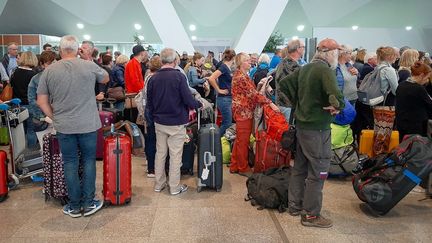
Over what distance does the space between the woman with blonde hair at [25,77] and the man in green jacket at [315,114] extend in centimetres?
321

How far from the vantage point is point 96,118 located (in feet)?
10.4

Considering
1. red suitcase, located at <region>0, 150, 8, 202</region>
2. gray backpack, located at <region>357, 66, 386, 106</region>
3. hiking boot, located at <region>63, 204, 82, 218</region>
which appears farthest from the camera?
gray backpack, located at <region>357, 66, 386, 106</region>

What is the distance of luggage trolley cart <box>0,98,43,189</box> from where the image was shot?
3.90 meters

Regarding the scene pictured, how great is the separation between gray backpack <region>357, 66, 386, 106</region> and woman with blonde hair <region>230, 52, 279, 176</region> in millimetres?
1393

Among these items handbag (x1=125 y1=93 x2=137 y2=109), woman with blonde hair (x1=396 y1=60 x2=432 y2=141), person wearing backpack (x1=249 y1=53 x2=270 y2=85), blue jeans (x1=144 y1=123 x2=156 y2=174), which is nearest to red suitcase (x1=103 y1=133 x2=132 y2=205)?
blue jeans (x1=144 y1=123 x2=156 y2=174)

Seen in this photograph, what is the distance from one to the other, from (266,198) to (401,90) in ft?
6.23

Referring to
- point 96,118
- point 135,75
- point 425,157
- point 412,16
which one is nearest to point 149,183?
point 96,118

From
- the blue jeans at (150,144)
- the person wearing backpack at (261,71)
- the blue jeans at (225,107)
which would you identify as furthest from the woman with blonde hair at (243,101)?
the person wearing backpack at (261,71)

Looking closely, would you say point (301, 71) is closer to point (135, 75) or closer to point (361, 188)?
point (361, 188)

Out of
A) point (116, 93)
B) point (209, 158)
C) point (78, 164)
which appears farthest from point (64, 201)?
point (116, 93)

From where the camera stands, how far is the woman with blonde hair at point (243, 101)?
4215 mm

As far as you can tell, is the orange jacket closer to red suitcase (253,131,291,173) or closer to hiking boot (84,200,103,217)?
red suitcase (253,131,291,173)

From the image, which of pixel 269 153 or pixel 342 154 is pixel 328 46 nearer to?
pixel 269 153

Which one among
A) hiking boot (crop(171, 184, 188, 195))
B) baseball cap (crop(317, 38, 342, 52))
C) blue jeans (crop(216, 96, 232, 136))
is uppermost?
baseball cap (crop(317, 38, 342, 52))
